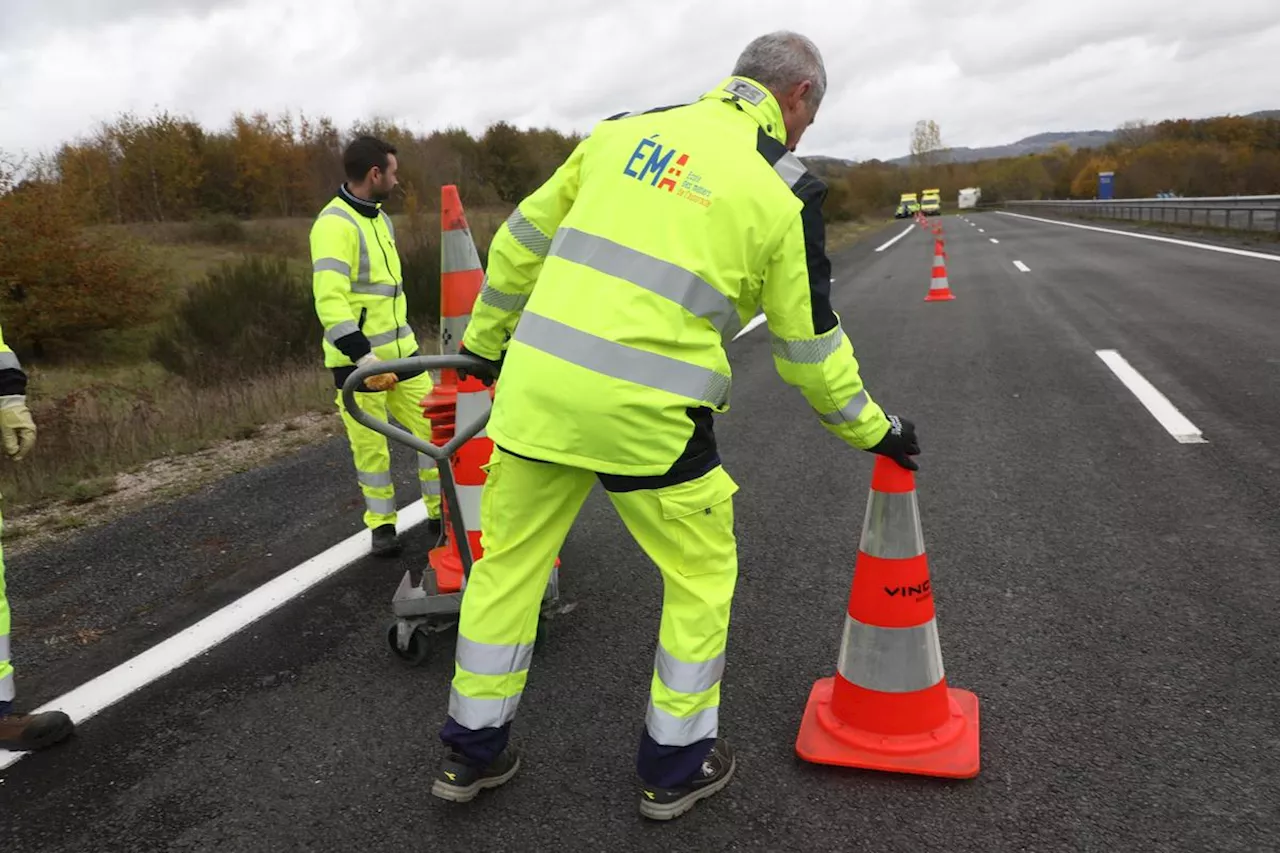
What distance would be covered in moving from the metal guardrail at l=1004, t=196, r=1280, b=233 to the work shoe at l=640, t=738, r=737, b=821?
20.3 m

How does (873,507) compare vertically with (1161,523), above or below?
above

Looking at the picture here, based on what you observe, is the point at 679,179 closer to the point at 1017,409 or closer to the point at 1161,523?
the point at 1161,523

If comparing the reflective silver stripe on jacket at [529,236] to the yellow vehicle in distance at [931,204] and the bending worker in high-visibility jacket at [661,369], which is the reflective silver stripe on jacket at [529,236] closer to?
the bending worker in high-visibility jacket at [661,369]

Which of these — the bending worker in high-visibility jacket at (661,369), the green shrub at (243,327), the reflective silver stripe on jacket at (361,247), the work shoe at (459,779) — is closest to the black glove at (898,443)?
the bending worker in high-visibility jacket at (661,369)

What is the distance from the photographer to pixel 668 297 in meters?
2.17

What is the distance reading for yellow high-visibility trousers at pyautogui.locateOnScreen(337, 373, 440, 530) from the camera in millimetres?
4387

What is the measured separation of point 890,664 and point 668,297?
4.48 feet

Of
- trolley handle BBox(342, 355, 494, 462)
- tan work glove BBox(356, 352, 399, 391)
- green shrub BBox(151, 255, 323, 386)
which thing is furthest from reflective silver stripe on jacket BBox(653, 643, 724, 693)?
green shrub BBox(151, 255, 323, 386)

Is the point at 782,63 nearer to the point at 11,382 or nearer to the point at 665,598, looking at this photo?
the point at 665,598

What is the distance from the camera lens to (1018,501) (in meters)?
4.55

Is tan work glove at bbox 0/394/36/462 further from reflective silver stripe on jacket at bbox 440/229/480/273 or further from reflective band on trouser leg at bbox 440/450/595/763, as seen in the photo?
reflective band on trouser leg at bbox 440/450/595/763

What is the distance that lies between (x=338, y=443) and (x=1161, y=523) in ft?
17.5

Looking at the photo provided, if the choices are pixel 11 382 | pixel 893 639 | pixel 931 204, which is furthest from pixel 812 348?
pixel 931 204

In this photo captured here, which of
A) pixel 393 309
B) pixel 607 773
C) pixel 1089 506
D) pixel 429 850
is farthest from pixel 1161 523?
pixel 393 309
